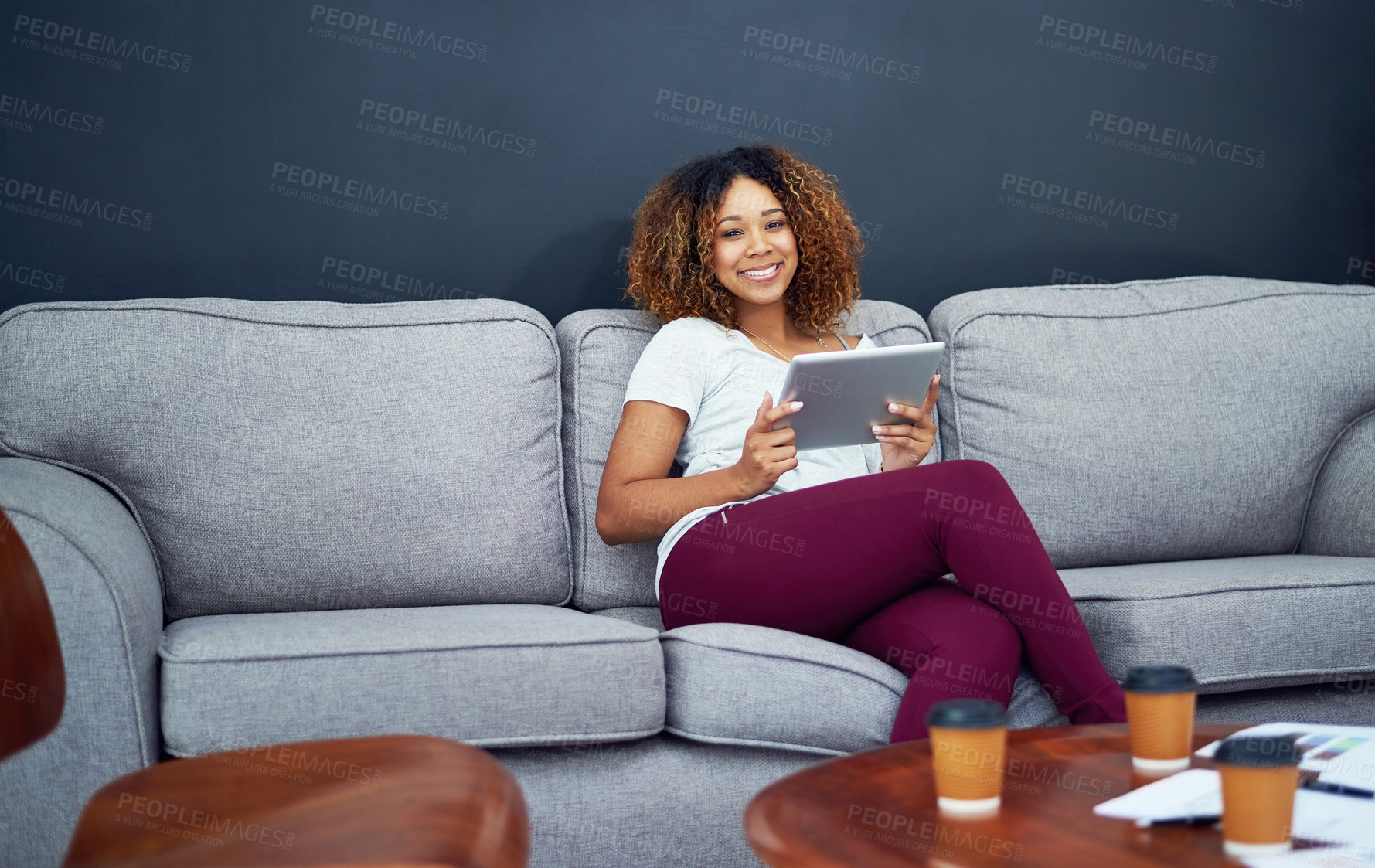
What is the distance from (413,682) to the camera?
1380 millimetres

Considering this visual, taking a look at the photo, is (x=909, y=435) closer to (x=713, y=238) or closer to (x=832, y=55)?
(x=713, y=238)

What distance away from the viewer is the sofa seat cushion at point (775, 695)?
1475 millimetres

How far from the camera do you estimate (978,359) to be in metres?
2.25

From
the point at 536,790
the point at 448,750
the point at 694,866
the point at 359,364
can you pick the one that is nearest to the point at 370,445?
the point at 359,364

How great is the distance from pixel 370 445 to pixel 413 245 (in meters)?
0.63

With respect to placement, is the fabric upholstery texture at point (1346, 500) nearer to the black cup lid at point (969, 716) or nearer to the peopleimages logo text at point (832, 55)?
the peopleimages logo text at point (832, 55)

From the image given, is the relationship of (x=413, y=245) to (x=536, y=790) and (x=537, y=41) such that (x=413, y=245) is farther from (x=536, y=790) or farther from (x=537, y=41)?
(x=536, y=790)

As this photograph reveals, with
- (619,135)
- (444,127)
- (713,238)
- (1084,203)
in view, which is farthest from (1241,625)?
(444,127)

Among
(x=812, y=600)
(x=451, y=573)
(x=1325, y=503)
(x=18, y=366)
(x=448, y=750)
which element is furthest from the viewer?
(x=1325, y=503)

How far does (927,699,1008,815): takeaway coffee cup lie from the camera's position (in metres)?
0.86

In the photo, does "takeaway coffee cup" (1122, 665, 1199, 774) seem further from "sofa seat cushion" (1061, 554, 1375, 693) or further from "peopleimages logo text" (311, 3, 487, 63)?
"peopleimages logo text" (311, 3, 487, 63)

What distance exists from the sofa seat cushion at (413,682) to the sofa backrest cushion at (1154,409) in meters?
1.04

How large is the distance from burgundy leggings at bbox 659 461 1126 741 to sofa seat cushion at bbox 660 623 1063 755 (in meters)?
0.09

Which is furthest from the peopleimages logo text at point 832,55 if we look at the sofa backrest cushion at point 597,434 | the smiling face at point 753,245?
the sofa backrest cushion at point 597,434
